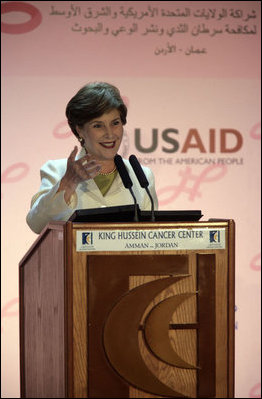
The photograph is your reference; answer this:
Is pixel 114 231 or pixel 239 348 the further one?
pixel 239 348

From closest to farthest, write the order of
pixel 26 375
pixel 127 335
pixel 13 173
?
pixel 127 335 < pixel 26 375 < pixel 13 173

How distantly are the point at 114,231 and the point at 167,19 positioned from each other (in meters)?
3.02

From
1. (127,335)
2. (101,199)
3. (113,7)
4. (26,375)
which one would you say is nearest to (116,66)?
(113,7)

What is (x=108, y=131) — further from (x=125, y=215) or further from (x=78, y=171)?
(x=125, y=215)

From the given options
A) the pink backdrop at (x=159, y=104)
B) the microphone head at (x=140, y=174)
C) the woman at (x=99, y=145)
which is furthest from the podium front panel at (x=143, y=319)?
the pink backdrop at (x=159, y=104)

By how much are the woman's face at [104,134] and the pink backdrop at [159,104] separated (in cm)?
173

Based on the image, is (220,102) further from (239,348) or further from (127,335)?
(127,335)

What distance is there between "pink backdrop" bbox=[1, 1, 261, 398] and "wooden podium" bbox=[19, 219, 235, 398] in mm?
2567

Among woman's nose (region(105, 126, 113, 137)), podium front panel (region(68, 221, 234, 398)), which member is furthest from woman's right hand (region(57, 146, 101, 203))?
woman's nose (region(105, 126, 113, 137))

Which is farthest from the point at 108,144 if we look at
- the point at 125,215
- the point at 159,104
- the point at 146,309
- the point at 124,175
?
the point at 159,104

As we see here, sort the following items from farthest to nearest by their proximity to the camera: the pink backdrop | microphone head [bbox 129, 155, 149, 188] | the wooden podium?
1. the pink backdrop
2. microphone head [bbox 129, 155, 149, 188]
3. the wooden podium

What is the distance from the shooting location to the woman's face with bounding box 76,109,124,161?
Answer: 2.82 meters

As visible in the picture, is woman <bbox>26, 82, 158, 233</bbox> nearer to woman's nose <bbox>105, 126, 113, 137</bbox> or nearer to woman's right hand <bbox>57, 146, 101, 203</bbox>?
woman's nose <bbox>105, 126, 113, 137</bbox>

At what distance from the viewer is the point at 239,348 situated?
15.5 feet
